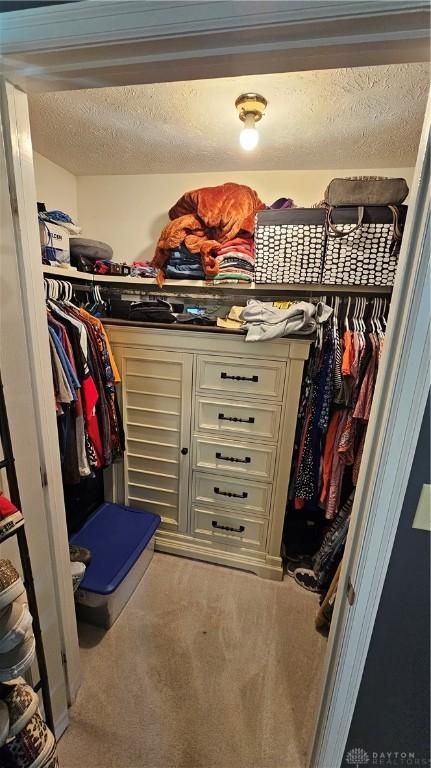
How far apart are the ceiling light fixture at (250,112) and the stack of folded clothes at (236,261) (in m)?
0.46

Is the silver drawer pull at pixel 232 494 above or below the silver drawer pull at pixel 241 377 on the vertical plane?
below

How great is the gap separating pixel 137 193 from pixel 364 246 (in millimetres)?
1586

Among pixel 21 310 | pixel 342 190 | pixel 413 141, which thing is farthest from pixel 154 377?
pixel 413 141

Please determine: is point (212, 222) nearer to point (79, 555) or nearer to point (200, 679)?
point (79, 555)

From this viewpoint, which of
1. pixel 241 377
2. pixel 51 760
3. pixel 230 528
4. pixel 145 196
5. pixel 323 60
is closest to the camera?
pixel 323 60

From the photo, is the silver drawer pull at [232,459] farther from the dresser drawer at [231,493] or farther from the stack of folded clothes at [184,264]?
the stack of folded clothes at [184,264]

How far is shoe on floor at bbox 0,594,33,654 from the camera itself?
2.30 ft

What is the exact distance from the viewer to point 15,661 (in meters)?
0.74

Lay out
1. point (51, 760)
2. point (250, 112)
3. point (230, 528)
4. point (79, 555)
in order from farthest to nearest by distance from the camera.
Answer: point (230, 528) < point (79, 555) < point (250, 112) < point (51, 760)

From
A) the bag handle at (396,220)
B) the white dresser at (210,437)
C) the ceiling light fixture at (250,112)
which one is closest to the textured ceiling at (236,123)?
the ceiling light fixture at (250,112)

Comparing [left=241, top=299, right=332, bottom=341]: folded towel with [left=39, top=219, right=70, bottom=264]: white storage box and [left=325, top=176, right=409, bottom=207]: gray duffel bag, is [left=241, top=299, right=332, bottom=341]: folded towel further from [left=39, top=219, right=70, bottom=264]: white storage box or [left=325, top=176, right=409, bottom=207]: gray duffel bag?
[left=39, top=219, right=70, bottom=264]: white storage box

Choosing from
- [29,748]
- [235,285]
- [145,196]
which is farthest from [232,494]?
[145,196]

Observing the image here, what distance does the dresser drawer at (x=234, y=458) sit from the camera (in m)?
1.96

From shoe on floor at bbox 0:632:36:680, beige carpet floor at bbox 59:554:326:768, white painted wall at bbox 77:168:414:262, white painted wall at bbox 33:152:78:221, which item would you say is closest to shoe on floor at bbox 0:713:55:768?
shoe on floor at bbox 0:632:36:680
